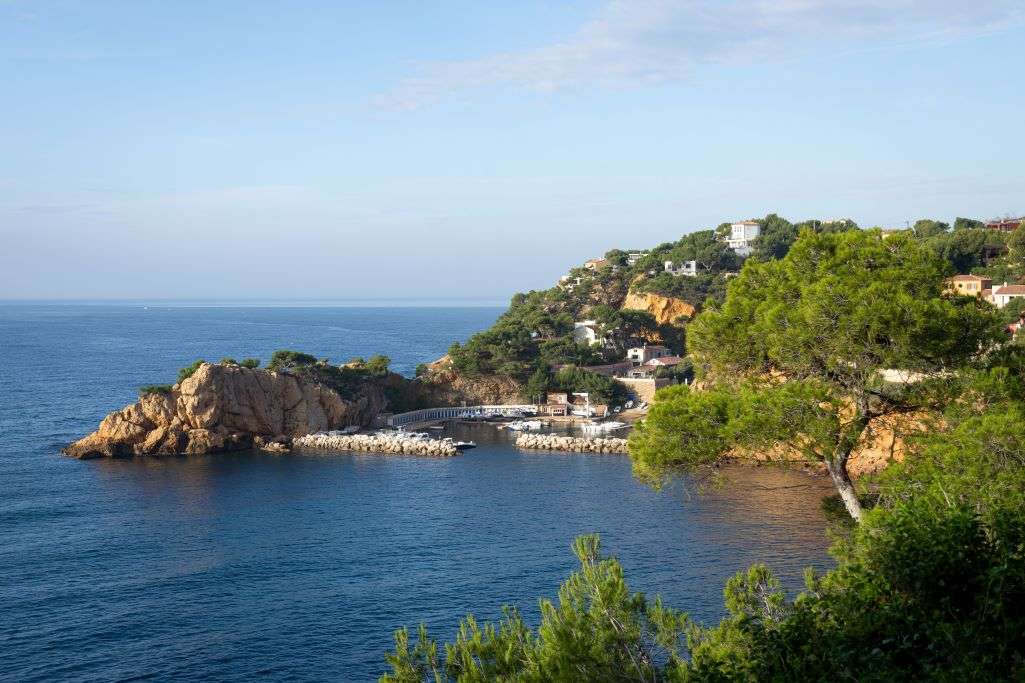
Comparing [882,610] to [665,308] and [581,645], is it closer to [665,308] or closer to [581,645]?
[581,645]

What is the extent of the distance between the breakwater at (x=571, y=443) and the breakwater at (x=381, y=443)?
4.02 meters

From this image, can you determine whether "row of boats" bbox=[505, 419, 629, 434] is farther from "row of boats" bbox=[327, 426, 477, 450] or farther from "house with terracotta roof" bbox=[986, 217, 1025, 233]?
"house with terracotta roof" bbox=[986, 217, 1025, 233]

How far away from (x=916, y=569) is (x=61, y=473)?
39.2 meters

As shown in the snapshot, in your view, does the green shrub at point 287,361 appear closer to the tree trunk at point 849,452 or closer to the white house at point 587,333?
the white house at point 587,333

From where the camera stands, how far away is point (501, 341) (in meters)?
60.6

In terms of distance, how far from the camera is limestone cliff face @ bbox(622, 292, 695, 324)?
70.2 m

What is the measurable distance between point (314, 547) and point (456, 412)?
94.2 ft

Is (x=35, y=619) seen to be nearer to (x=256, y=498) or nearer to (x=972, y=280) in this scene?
(x=256, y=498)

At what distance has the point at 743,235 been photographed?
86375 millimetres

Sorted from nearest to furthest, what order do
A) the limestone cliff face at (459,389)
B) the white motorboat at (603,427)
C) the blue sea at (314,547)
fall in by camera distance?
the blue sea at (314,547) → the white motorboat at (603,427) → the limestone cliff face at (459,389)

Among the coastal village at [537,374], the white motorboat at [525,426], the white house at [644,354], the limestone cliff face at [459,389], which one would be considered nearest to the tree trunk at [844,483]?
the coastal village at [537,374]

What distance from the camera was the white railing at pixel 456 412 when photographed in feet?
179

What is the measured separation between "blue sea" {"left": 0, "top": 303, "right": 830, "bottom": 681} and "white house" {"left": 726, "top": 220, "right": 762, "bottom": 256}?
4482cm

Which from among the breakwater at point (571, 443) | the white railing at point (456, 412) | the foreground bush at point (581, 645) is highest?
the foreground bush at point (581, 645)
